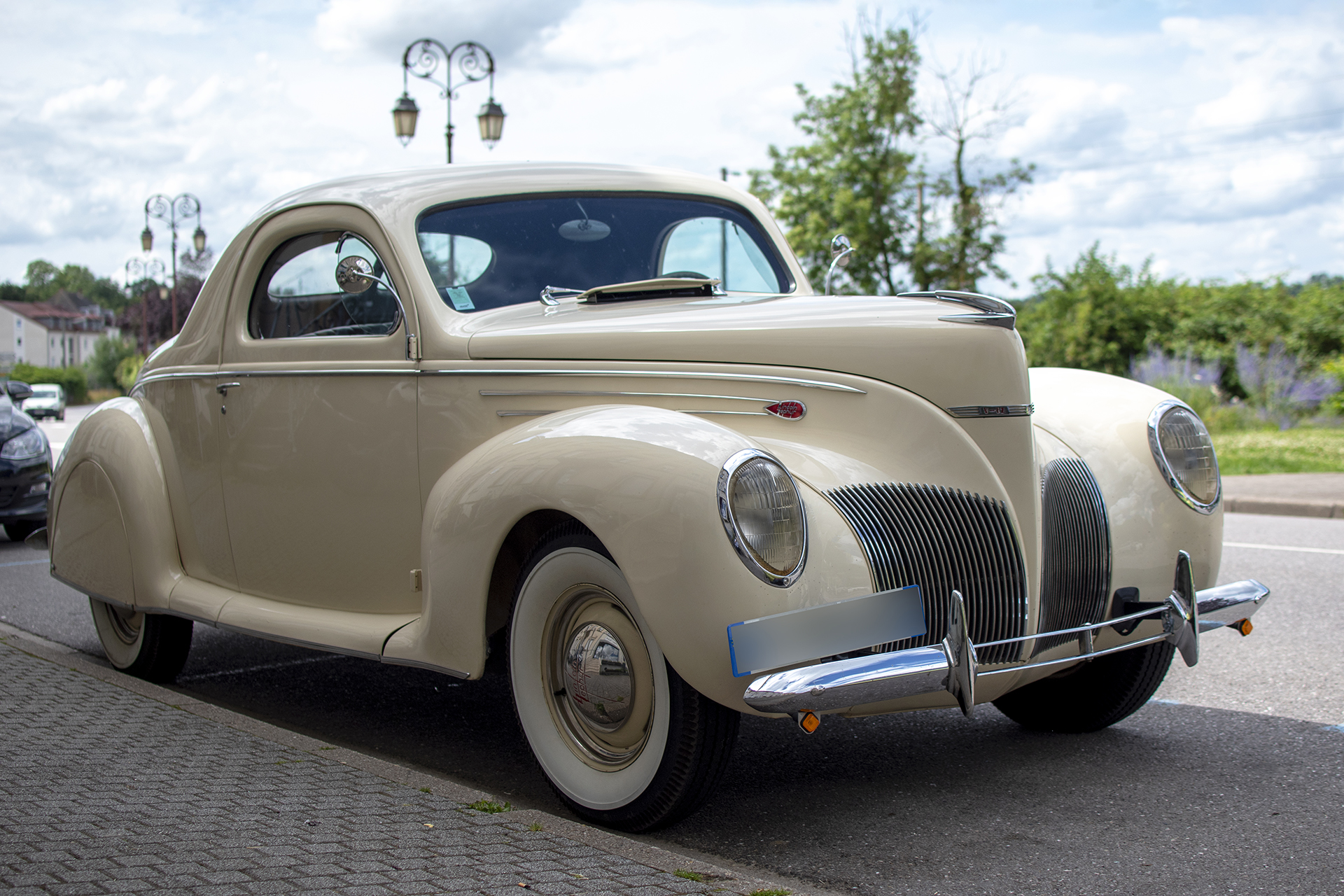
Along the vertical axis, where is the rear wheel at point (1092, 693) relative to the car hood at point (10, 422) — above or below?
below

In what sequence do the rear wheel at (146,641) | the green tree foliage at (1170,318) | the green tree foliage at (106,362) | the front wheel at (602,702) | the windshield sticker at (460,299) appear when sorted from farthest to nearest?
the green tree foliage at (106,362), the green tree foliage at (1170,318), the rear wheel at (146,641), the windshield sticker at (460,299), the front wheel at (602,702)

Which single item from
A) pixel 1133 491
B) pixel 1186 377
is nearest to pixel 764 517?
pixel 1133 491

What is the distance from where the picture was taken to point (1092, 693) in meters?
3.98

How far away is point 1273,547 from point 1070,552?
5.77 m

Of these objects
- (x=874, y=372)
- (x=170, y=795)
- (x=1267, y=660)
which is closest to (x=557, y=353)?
(x=874, y=372)

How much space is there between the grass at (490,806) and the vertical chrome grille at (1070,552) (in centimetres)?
144

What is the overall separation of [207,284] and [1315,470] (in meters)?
12.0

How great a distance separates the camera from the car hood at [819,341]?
10.4 feet

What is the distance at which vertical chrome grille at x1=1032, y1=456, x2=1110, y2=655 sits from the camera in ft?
10.8

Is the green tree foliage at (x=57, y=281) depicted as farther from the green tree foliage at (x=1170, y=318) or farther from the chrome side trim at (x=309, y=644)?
the chrome side trim at (x=309, y=644)

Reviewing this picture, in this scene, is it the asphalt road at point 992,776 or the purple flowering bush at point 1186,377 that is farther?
the purple flowering bush at point 1186,377

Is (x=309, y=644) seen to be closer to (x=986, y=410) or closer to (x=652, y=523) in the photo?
(x=652, y=523)

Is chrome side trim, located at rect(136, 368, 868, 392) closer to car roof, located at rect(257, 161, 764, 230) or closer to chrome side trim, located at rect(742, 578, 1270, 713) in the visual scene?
car roof, located at rect(257, 161, 764, 230)

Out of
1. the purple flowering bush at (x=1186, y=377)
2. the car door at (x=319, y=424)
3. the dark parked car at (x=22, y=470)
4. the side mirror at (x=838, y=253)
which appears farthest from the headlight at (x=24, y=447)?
the purple flowering bush at (x=1186, y=377)
